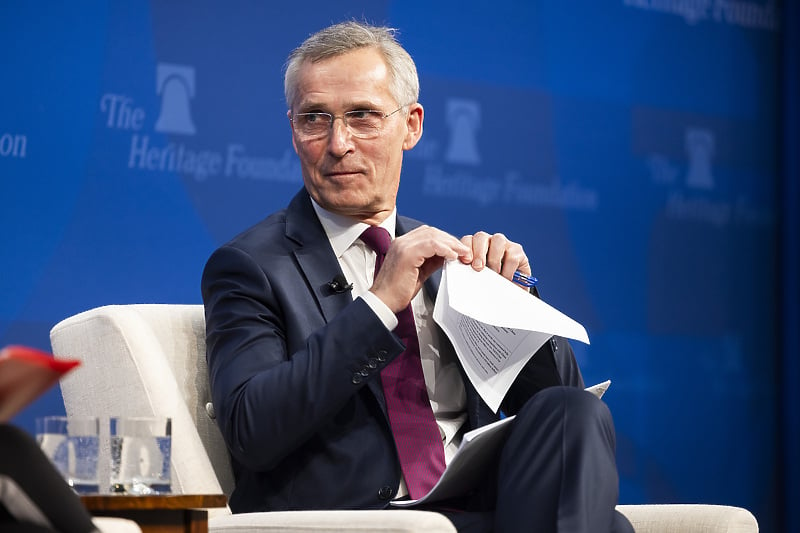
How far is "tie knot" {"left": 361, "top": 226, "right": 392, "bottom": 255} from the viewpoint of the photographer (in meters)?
2.58

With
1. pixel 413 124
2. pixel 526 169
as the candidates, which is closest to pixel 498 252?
pixel 413 124

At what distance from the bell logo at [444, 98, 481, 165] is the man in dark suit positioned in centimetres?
140

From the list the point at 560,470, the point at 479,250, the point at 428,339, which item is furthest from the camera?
the point at 428,339

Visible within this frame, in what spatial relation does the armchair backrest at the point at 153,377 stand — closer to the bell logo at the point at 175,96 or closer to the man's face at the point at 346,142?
the man's face at the point at 346,142

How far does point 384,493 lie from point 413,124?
1.00 m

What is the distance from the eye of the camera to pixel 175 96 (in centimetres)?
362

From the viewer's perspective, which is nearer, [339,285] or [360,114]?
[339,285]

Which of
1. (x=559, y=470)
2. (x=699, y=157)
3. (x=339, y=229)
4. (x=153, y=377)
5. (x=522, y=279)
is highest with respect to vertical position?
(x=699, y=157)

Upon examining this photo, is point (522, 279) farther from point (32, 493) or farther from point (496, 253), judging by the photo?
point (32, 493)

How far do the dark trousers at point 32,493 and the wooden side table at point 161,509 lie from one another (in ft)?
1.02

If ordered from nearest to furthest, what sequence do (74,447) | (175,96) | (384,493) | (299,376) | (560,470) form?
1. (74,447)
2. (560,470)
3. (299,376)
4. (384,493)
5. (175,96)

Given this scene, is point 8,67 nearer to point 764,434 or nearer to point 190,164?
point 190,164

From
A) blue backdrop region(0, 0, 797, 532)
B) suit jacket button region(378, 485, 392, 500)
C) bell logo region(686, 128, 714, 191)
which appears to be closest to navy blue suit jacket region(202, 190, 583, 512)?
suit jacket button region(378, 485, 392, 500)

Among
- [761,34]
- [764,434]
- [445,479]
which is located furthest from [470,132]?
[445,479]
